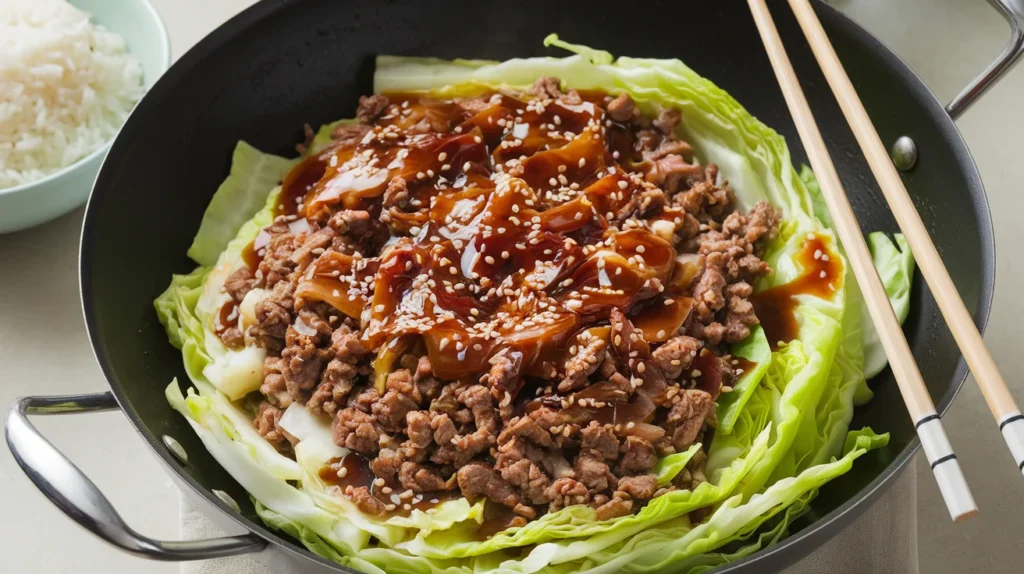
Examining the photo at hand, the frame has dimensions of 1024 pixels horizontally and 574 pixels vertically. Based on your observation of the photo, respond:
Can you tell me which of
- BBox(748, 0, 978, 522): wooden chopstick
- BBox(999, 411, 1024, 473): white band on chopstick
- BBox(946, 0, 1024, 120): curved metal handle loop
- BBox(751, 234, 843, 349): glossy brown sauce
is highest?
BBox(946, 0, 1024, 120): curved metal handle loop

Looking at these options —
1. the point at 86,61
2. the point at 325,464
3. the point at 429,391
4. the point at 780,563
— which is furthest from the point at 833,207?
the point at 86,61

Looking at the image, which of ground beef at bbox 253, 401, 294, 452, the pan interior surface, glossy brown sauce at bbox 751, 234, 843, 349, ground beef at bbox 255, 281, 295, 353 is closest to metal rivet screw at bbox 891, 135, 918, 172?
the pan interior surface

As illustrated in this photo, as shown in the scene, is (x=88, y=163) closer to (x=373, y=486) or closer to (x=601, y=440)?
(x=373, y=486)

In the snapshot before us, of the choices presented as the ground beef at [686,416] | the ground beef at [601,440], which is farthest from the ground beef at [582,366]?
the ground beef at [686,416]

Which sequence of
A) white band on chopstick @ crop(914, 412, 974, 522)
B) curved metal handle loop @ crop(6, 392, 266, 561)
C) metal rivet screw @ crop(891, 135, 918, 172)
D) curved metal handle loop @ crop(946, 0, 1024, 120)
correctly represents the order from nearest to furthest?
white band on chopstick @ crop(914, 412, 974, 522) < curved metal handle loop @ crop(6, 392, 266, 561) < curved metal handle loop @ crop(946, 0, 1024, 120) < metal rivet screw @ crop(891, 135, 918, 172)

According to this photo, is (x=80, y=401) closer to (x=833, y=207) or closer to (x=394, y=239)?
(x=394, y=239)

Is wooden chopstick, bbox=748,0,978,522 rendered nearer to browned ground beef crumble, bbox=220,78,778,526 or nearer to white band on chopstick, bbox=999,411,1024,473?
white band on chopstick, bbox=999,411,1024,473

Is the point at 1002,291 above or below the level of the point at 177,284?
above

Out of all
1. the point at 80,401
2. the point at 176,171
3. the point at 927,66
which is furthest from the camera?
the point at 927,66
